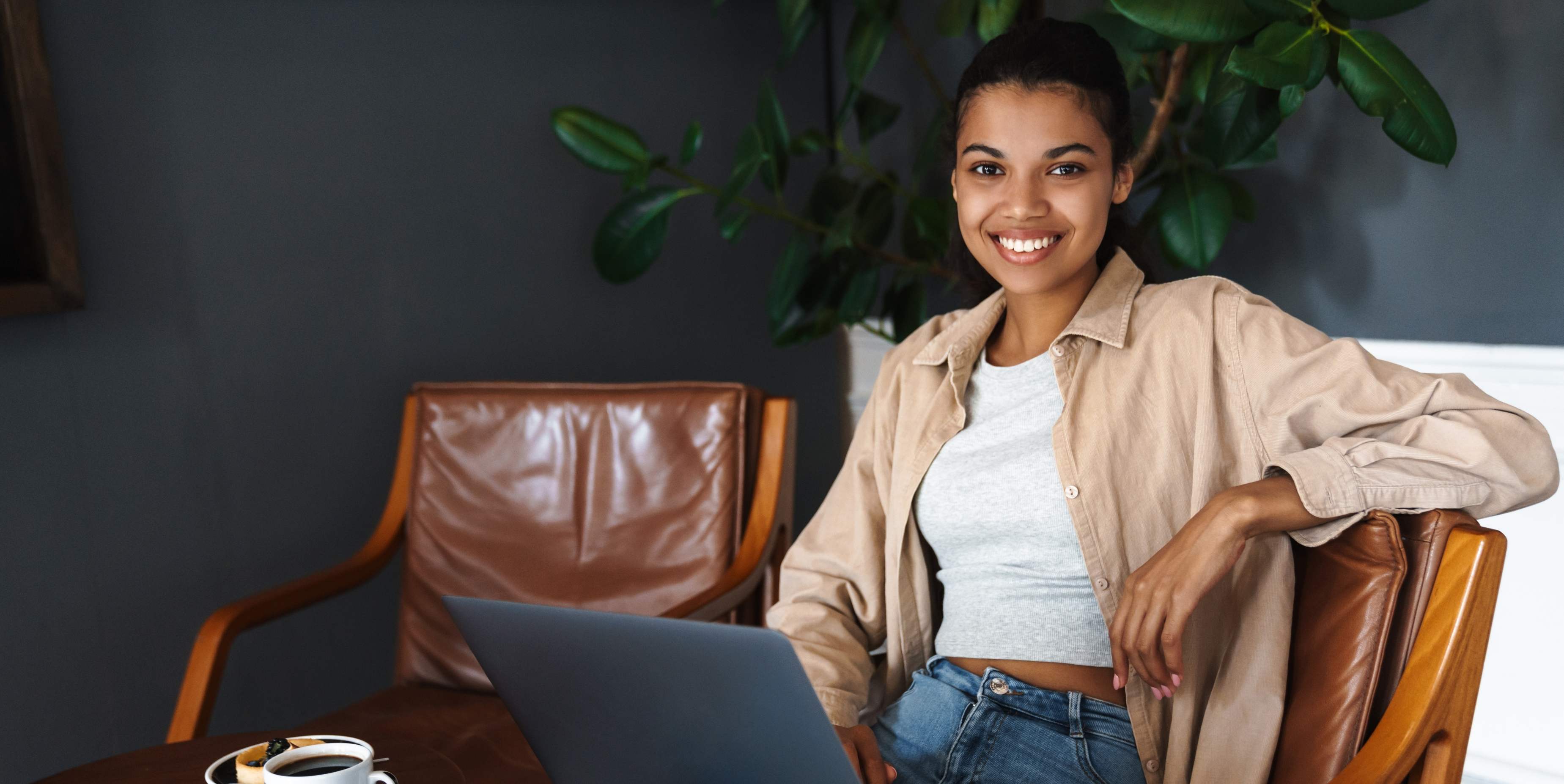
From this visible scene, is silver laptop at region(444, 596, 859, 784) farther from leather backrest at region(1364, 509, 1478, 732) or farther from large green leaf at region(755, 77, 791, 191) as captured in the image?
large green leaf at region(755, 77, 791, 191)

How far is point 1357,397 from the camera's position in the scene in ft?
3.53

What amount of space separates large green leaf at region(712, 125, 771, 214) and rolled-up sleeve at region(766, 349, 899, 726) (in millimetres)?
875

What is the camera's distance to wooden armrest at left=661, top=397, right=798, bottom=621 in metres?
1.75

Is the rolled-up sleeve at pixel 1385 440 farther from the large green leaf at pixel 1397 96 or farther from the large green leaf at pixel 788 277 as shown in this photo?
the large green leaf at pixel 788 277

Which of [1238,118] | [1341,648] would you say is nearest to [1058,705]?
[1341,648]

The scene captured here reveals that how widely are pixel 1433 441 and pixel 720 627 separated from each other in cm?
70

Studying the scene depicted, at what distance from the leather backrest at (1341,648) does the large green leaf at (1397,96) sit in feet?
2.39

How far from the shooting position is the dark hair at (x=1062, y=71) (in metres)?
1.26

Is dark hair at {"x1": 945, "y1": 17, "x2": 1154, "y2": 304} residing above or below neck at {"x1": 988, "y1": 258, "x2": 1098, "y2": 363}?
above

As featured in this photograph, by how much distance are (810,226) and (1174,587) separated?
1610mm

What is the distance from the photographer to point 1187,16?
5.16 feet

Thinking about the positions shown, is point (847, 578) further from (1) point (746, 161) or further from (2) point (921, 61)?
(2) point (921, 61)

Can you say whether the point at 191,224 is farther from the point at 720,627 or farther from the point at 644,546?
the point at 720,627

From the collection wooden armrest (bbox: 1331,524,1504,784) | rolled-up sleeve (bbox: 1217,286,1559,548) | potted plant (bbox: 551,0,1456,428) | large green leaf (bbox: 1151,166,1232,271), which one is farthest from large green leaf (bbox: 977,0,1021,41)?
wooden armrest (bbox: 1331,524,1504,784)
